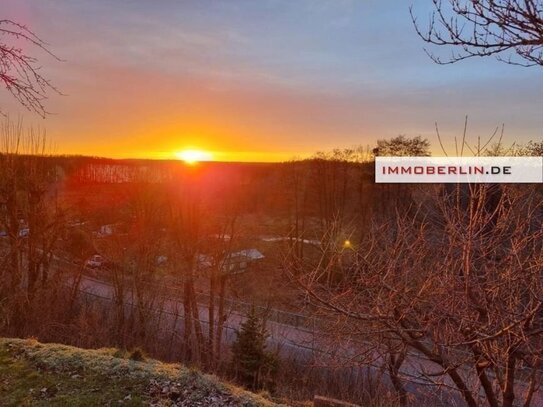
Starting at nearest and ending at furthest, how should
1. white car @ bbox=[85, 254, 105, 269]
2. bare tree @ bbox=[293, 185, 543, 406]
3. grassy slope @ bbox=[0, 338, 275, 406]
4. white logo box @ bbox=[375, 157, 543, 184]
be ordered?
bare tree @ bbox=[293, 185, 543, 406] → grassy slope @ bbox=[0, 338, 275, 406] → white logo box @ bbox=[375, 157, 543, 184] → white car @ bbox=[85, 254, 105, 269]

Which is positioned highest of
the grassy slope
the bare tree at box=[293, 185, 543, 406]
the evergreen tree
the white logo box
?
the white logo box

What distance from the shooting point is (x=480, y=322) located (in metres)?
4.11

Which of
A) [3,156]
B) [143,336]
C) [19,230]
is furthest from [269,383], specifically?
[3,156]

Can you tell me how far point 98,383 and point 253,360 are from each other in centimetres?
695

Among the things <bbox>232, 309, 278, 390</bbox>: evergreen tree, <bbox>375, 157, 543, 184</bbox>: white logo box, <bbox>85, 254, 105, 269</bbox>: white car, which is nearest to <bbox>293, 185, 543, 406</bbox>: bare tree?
<bbox>375, 157, 543, 184</bbox>: white logo box

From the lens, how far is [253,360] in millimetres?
11328

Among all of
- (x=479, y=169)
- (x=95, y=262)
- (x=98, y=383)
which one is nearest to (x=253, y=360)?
(x=98, y=383)

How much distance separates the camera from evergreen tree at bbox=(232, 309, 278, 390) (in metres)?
11.1

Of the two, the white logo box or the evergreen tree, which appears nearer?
the white logo box

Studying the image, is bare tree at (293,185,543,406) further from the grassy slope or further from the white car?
the white car

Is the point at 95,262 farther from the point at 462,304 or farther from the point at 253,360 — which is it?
the point at 462,304

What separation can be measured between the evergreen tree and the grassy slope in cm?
597

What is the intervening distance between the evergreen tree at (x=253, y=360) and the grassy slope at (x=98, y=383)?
19.6 ft

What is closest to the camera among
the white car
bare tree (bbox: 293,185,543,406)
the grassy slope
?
bare tree (bbox: 293,185,543,406)
